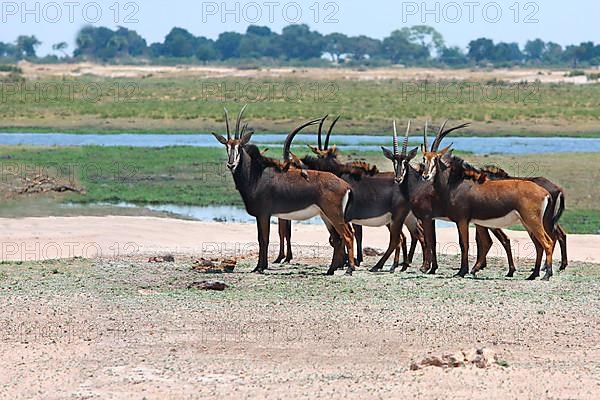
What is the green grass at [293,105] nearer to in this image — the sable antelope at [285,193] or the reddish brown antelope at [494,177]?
the reddish brown antelope at [494,177]

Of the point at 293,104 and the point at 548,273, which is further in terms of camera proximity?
the point at 293,104

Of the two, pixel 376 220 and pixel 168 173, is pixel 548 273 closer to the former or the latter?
pixel 376 220

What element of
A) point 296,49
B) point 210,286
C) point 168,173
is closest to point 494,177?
point 210,286

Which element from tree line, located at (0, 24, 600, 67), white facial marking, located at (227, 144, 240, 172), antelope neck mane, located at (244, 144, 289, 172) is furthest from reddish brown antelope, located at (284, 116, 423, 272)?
tree line, located at (0, 24, 600, 67)

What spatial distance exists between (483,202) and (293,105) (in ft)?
137

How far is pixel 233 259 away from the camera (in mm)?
17594

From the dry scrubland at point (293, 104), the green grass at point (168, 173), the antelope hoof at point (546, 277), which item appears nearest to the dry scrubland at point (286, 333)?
the antelope hoof at point (546, 277)

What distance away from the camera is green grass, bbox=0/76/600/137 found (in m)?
48.6

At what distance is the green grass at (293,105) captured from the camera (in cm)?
4856

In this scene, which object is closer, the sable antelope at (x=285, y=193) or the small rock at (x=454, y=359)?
the small rock at (x=454, y=359)

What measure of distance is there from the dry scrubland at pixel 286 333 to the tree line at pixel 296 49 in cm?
12408

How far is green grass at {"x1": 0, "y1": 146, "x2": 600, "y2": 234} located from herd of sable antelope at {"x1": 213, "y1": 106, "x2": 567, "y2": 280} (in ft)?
22.1

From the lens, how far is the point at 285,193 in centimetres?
1650

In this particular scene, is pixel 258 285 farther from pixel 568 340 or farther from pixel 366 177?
pixel 568 340
